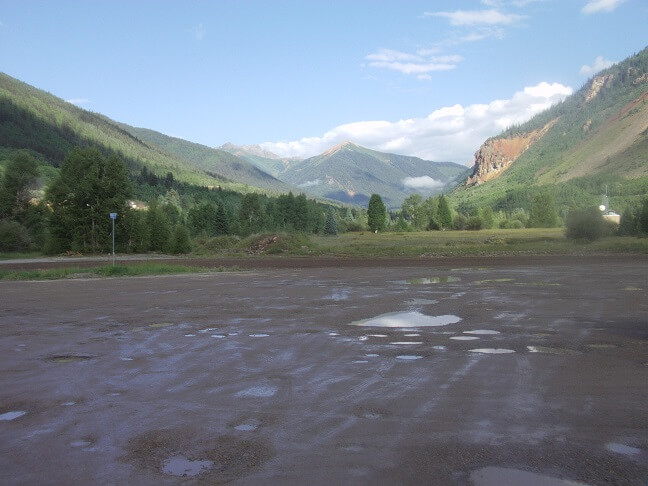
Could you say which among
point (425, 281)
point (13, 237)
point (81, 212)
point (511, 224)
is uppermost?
point (81, 212)

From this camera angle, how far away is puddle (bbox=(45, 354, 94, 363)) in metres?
9.61

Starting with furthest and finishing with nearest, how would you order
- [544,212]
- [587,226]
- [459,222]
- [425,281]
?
[459,222] → [544,212] → [587,226] → [425,281]

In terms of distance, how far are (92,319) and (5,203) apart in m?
64.4

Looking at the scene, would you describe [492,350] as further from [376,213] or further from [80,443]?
[376,213]

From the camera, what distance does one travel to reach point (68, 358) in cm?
978

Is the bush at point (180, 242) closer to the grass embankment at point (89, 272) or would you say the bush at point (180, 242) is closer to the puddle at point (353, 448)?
the grass embankment at point (89, 272)

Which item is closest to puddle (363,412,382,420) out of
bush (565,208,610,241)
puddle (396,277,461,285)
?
puddle (396,277,461,285)

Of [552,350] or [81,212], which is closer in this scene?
[552,350]

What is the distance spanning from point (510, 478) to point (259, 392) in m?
3.57

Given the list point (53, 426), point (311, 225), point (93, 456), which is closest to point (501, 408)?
point (93, 456)

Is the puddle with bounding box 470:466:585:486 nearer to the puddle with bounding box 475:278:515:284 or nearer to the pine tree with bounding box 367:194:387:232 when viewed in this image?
the puddle with bounding box 475:278:515:284

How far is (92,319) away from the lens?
14.6 meters

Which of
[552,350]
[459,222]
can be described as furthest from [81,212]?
[459,222]

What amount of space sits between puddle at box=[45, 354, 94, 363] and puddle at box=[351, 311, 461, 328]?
5635 millimetres
